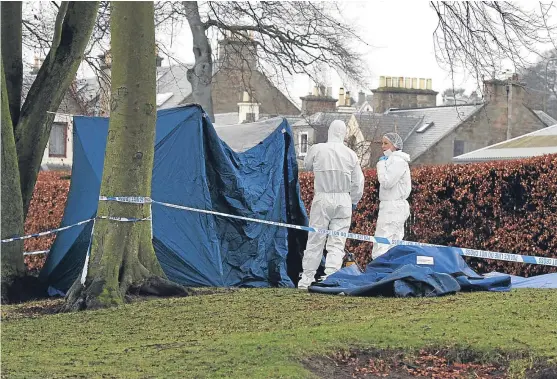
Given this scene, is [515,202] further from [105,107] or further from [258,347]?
[105,107]

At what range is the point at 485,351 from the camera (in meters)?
7.49

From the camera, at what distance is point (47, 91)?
13242 mm

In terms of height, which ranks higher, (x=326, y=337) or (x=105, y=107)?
(x=105, y=107)

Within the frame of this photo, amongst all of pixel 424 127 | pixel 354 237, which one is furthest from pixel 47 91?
pixel 424 127

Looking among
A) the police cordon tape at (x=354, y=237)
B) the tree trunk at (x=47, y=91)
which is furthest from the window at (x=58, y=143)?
the police cordon tape at (x=354, y=237)

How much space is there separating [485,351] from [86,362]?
2.97 meters

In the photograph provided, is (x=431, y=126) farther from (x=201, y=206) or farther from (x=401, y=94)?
(x=201, y=206)

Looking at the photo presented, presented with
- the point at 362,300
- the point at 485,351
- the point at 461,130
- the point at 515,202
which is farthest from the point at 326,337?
the point at 461,130

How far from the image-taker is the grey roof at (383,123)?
47.6 meters

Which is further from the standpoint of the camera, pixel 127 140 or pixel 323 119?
pixel 323 119

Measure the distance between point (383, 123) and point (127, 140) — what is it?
3909 cm

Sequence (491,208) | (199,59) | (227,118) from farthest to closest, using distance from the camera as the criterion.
→ (227,118)
(199,59)
(491,208)

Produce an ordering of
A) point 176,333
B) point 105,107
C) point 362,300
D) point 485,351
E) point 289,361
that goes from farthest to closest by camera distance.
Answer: point 105,107 < point 362,300 < point 176,333 < point 485,351 < point 289,361

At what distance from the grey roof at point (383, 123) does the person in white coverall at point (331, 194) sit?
112 ft
